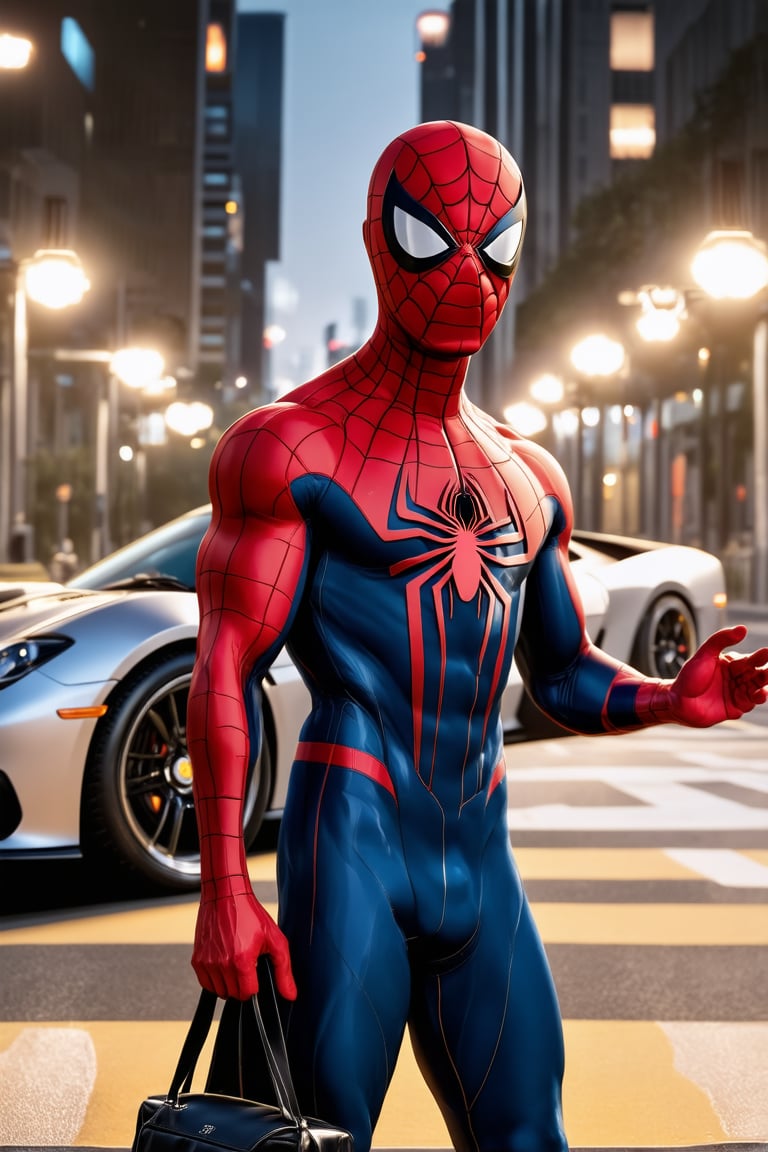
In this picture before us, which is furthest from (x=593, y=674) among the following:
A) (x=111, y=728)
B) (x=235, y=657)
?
(x=111, y=728)

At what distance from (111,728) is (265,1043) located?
3818 mm

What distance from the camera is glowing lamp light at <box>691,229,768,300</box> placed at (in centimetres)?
2041

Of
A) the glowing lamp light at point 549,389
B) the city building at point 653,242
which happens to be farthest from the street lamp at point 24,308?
the glowing lamp light at point 549,389

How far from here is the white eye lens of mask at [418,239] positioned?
237cm

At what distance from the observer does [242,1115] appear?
2.08m

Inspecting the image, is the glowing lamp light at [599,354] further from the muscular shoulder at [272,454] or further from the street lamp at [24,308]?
the muscular shoulder at [272,454]

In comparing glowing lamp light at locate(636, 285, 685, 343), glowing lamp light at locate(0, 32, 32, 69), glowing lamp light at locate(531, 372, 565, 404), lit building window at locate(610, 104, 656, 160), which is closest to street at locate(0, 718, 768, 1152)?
glowing lamp light at locate(0, 32, 32, 69)

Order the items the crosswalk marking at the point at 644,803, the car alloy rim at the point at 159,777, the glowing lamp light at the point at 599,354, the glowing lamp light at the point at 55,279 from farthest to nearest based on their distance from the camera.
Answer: the glowing lamp light at the point at 599,354 → the glowing lamp light at the point at 55,279 → the crosswalk marking at the point at 644,803 → the car alloy rim at the point at 159,777

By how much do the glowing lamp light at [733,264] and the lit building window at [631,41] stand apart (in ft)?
244

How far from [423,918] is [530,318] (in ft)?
258

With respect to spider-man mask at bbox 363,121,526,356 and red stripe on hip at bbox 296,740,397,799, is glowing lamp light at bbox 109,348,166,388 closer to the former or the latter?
spider-man mask at bbox 363,121,526,356

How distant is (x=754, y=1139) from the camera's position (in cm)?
359

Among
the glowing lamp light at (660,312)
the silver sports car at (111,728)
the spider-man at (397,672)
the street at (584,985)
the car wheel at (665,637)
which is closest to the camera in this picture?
the spider-man at (397,672)

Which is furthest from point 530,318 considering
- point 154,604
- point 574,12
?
point 154,604
